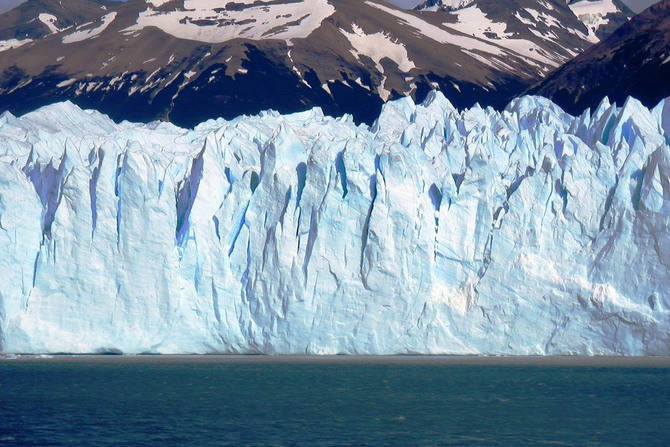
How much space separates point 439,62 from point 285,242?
238 feet

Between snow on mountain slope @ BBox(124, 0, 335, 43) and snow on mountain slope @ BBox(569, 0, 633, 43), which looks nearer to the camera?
snow on mountain slope @ BBox(124, 0, 335, 43)

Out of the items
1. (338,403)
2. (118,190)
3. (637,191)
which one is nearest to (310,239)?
(118,190)

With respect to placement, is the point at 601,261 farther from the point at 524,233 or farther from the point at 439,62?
the point at 439,62

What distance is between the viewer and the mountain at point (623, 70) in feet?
232

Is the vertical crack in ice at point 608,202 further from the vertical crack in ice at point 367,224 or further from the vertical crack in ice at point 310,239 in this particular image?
the vertical crack in ice at point 310,239

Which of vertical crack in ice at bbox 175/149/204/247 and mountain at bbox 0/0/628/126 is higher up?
vertical crack in ice at bbox 175/149/204/247

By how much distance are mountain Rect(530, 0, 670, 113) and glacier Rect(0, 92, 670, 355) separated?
33738 mm

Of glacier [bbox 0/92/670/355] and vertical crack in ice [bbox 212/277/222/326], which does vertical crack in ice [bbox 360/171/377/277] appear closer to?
glacier [bbox 0/92/670/355]

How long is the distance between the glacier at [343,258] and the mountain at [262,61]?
51.6 meters

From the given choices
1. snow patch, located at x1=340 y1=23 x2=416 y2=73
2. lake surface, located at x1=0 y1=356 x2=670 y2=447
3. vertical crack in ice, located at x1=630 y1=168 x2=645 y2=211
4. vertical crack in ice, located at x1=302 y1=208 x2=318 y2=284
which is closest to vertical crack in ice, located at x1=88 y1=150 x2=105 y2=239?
lake surface, located at x1=0 y1=356 x2=670 y2=447

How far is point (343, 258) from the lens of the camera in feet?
117

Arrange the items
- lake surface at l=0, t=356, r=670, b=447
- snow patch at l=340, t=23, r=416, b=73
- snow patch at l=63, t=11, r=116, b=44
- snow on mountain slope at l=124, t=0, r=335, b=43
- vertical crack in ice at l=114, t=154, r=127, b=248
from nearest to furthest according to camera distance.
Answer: lake surface at l=0, t=356, r=670, b=447 → vertical crack in ice at l=114, t=154, r=127, b=248 → snow patch at l=340, t=23, r=416, b=73 → snow on mountain slope at l=124, t=0, r=335, b=43 → snow patch at l=63, t=11, r=116, b=44

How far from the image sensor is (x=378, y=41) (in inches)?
4382

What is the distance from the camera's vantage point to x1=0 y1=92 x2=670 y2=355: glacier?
35375 mm
